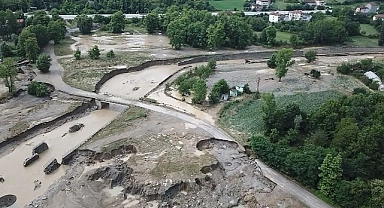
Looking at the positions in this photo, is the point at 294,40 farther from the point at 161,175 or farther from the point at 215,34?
the point at 161,175

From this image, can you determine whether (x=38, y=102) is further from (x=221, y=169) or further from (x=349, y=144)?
(x=349, y=144)

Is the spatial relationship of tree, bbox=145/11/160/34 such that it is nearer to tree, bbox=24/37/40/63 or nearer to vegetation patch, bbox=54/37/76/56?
vegetation patch, bbox=54/37/76/56

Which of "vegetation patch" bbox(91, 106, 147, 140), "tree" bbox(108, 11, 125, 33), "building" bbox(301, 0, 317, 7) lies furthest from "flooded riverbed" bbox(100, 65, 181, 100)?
"building" bbox(301, 0, 317, 7)

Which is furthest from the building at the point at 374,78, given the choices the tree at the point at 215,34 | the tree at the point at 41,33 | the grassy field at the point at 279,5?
the grassy field at the point at 279,5

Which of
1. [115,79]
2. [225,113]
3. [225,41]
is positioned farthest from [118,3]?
[225,113]

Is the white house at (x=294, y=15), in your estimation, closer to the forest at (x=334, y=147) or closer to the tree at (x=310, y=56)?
the tree at (x=310, y=56)

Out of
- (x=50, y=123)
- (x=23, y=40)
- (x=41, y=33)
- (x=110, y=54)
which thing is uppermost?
(x=41, y=33)

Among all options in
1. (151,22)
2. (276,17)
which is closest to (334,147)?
(151,22)
